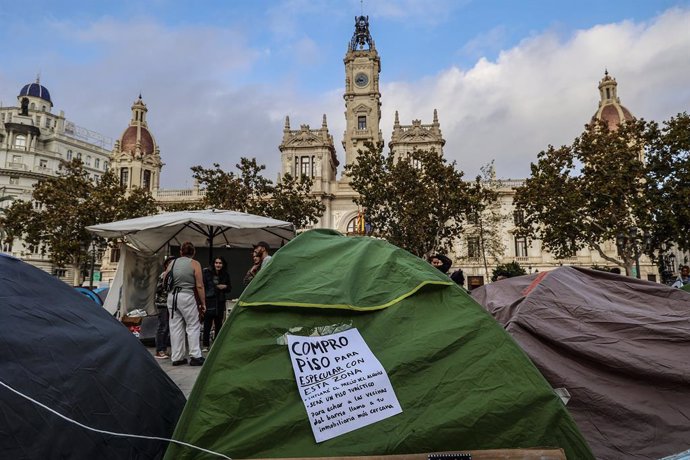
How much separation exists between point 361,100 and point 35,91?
5708cm

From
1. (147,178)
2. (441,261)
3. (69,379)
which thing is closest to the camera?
(69,379)

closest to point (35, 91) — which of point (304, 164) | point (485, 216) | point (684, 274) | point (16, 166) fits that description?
point (16, 166)

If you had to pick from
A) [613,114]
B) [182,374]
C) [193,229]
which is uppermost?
[613,114]

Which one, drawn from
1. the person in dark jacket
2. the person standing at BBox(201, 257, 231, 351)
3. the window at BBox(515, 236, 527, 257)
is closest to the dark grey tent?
the person standing at BBox(201, 257, 231, 351)

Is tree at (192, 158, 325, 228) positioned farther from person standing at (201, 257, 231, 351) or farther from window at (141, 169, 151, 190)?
window at (141, 169, 151, 190)

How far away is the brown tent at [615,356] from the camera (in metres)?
3.48

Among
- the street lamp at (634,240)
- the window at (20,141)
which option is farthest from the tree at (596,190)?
the window at (20,141)

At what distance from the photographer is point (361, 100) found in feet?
161

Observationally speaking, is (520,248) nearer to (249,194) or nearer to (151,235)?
(249,194)

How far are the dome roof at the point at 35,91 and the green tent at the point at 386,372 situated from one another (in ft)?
286

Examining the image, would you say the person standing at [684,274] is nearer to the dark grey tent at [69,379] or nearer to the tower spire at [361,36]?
the dark grey tent at [69,379]

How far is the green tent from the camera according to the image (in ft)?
8.31

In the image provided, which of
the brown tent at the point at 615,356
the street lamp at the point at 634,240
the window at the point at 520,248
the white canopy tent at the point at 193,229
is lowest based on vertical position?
the brown tent at the point at 615,356

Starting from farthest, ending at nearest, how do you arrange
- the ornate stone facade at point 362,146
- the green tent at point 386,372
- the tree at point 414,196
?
1. the ornate stone facade at point 362,146
2. the tree at point 414,196
3. the green tent at point 386,372
